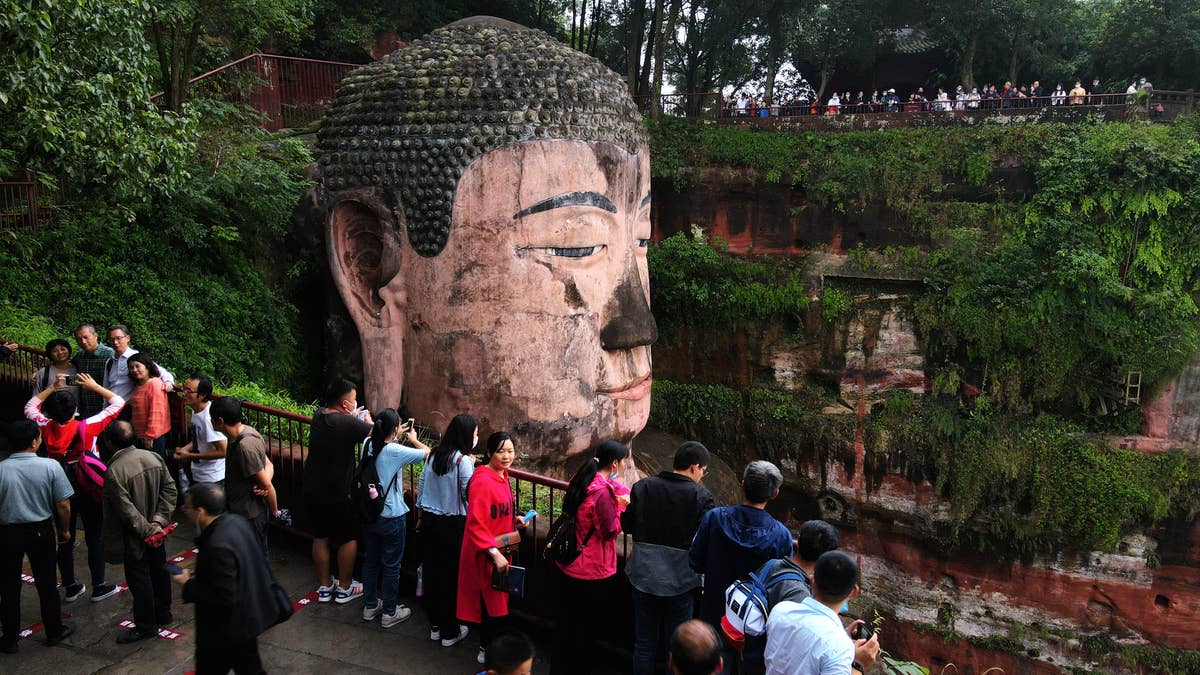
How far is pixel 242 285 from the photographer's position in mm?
8883

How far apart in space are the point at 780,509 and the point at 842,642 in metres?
13.8

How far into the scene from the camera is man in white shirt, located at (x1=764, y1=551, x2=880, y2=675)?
3180 mm

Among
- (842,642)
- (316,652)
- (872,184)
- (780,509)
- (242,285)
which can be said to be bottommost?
(780,509)

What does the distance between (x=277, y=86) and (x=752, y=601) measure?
429 inches

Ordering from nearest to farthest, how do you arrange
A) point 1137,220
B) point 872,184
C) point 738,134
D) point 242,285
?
point 242,285, point 1137,220, point 872,184, point 738,134

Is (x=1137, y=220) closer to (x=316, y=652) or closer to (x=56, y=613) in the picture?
(x=316, y=652)

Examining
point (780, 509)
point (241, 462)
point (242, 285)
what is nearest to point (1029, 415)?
point (780, 509)

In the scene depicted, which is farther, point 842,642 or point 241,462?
point 241,462

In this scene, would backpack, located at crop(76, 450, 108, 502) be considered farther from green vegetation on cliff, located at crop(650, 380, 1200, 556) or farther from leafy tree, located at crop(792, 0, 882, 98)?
leafy tree, located at crop(792, 0, 882, 98)

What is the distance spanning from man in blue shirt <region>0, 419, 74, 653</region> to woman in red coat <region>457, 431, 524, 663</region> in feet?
7.24

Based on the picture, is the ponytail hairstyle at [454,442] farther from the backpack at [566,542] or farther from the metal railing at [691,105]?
the metal railing at [691,105]

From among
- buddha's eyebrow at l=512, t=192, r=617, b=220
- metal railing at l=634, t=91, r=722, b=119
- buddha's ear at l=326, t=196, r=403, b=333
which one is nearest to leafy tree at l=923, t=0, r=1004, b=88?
metal railing at l=634, t=91, r=722, b=119

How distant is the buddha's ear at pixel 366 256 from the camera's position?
25.4ft

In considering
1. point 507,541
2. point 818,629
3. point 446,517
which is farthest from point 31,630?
point 818,629
